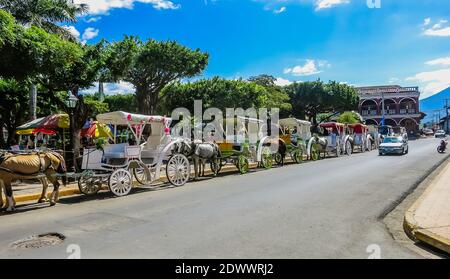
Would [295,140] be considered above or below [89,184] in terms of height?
above

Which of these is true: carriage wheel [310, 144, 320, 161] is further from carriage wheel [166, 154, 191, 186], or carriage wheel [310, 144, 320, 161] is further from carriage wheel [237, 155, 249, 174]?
carriage wheel [166, 154, 191, 186]

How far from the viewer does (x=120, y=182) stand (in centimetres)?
1341

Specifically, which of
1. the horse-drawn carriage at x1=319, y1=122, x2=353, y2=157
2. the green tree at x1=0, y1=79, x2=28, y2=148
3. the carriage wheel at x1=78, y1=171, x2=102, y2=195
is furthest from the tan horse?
the horse-drawn carriage at x1=319, y1=122, x2=353, y2=157

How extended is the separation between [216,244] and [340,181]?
975cm

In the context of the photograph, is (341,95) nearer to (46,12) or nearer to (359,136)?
(359,136)

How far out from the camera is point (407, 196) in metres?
12.6

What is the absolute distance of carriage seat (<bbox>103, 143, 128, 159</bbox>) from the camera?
45.6 ft

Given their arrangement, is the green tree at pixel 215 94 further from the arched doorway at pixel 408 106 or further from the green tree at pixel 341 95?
the arched doorway at pixel 408 106

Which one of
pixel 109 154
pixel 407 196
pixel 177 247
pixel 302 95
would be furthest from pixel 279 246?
pixel 302 95

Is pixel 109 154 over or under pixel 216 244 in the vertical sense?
over

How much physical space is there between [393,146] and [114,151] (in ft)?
76.8

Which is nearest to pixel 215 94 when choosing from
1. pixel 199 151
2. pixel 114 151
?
pixel 199 151

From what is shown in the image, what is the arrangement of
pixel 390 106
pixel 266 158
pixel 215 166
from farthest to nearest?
pixel 390 106 < pixel 266 158 < pixel 215 166
